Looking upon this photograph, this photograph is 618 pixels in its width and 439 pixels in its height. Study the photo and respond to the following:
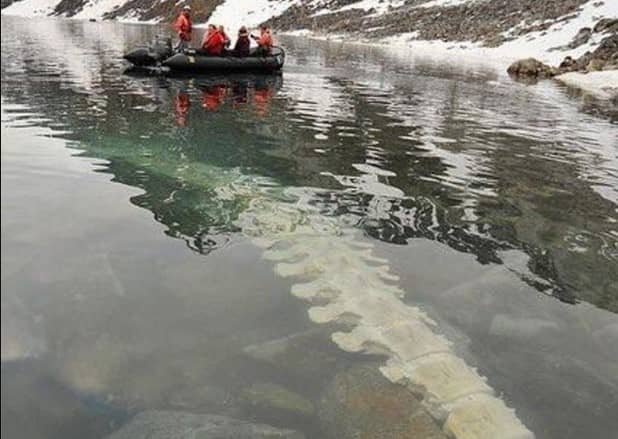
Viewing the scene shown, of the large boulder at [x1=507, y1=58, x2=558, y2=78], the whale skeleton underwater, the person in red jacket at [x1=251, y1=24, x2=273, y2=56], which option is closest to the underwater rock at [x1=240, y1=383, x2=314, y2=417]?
the whale skeleton underwater

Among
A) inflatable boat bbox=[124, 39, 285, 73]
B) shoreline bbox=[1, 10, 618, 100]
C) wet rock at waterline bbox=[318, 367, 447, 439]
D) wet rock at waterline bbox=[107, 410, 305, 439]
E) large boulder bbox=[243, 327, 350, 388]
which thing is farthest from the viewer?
shoreline bbox=[1, 10, 618, 100]

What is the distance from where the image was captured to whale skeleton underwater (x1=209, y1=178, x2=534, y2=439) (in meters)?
6.07

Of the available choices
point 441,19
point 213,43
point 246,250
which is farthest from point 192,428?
point 441,19

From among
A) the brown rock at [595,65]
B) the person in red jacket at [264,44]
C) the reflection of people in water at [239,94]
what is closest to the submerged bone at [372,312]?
the reflection of people in water at [239,94]

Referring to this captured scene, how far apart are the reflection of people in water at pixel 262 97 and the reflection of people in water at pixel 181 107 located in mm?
2462

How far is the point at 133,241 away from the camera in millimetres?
9227

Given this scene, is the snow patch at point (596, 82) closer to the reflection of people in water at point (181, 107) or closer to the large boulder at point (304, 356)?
the reflection of people in water at point (181, 107)

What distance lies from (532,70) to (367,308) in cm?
4148

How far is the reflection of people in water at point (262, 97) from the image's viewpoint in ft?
72.7

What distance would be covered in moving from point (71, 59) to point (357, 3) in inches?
3215

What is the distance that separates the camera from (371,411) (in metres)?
5.94

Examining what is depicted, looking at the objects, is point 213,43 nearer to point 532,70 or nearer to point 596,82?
point 596,82

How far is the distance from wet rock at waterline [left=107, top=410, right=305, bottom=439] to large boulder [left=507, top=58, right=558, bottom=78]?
43813 mm

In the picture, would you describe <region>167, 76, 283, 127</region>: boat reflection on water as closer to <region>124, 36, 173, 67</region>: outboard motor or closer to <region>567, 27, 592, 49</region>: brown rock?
<region>124, 36, 173, 67</region>: outboard motor
